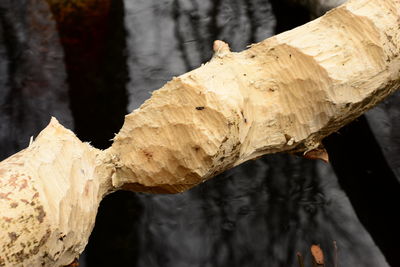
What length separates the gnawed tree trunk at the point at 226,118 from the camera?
1.08 meters

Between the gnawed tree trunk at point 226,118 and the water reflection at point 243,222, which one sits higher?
the gnawed tree trunk at point 226,118

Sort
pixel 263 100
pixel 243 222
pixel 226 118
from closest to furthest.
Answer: pixel 226 118 < pixel 263 100 < pixel 243 222

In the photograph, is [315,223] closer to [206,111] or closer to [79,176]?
[206,111]

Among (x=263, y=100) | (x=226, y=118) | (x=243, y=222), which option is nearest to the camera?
(x=226, y=118)

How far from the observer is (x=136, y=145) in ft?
3.92

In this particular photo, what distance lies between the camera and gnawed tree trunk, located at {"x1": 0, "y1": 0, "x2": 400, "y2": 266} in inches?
42.4

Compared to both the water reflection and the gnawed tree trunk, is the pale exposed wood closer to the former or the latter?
the gnawed tree trunk

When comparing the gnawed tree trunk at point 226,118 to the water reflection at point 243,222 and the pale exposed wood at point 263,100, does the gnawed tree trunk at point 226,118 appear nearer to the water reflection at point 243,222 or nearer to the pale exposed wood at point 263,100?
the pale exposed wood at point 263,100

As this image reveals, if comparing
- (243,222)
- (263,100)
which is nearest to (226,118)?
(263,100)

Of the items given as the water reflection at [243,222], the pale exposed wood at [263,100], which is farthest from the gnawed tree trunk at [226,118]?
the water reflection at [243,222]

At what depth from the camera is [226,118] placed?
113cm

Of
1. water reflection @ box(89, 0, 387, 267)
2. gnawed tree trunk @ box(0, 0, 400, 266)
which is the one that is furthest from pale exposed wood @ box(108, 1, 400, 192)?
water reflection @ box(89, 0, 387, 267)

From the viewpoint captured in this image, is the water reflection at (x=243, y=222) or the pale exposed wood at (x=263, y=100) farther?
the water reflection at (x=243, y=222)

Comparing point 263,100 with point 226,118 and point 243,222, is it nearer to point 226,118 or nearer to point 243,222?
point 226,118
